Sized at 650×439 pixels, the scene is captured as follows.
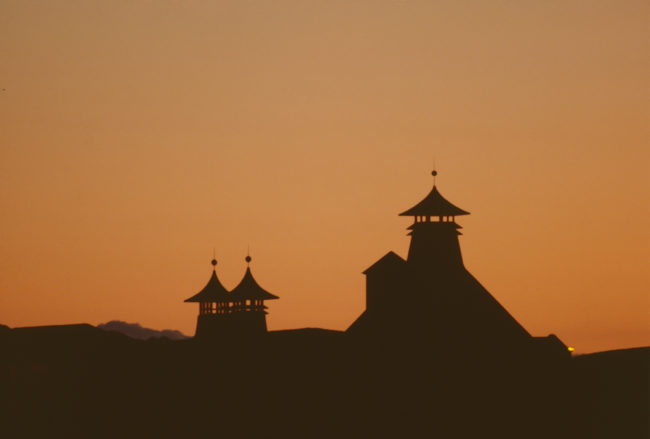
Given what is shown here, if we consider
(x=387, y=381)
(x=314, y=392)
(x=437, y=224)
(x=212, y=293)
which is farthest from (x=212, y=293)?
(x=387, y=381)

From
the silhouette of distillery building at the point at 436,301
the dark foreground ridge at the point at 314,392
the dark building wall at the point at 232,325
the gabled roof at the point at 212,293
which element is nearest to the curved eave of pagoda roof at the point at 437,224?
the silhouette of distillery building at the point at 436,301

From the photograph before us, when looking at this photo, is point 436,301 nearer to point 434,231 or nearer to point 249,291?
point 434,231

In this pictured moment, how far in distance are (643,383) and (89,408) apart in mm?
28782

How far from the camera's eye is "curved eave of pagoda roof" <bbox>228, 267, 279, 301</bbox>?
77.3m

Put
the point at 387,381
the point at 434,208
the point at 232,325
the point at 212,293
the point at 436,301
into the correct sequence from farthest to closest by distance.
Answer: the point at 212,293 → the point at 232,325 → the point at 434,208 → the point at 436,301 → the point at 387,381

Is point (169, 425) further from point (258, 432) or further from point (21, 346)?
point (21, 346)

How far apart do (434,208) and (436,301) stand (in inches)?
213

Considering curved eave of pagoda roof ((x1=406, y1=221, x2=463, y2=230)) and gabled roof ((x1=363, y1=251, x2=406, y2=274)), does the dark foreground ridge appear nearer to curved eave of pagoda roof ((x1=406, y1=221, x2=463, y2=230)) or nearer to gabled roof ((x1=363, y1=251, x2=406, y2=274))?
gabled roof ((x1=363, y1=251, x2=406, y2=274))

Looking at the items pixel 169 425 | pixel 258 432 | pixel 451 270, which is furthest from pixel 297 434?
pixel 451 270

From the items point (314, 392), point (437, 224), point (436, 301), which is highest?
point (437, 224)

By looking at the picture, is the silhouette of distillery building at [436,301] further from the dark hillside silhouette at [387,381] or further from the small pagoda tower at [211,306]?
the small pagoda tower at [211,306]

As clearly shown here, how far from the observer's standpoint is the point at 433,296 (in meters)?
64.3

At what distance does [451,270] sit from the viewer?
6575 cm

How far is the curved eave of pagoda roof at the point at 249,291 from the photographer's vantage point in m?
77.3
